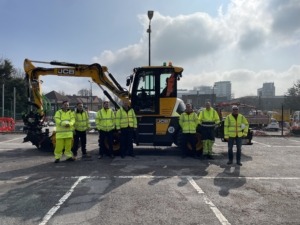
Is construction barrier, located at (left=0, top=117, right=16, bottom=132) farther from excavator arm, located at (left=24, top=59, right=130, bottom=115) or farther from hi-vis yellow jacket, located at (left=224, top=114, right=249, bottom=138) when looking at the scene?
hi-vis yellow jacket, located at (left=224, top=114, right=249, bottom=138)

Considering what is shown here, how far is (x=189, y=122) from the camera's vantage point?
1264 cm

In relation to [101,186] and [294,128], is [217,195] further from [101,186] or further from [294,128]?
[294,128]

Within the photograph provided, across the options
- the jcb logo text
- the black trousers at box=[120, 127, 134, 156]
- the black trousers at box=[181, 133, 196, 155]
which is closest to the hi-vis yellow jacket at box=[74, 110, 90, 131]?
the black trousers at box=[120, 127, 134, 156]

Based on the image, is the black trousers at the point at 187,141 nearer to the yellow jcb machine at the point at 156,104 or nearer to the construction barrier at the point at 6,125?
the yellow jcb machine at the point at 156,104

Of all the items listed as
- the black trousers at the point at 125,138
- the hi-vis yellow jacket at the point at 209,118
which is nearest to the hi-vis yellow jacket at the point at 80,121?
the black trousers at the point at 125,138

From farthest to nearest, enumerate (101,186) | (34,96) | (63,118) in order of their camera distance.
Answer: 1. (34,96)
2. (63,118)
3. (101,186)

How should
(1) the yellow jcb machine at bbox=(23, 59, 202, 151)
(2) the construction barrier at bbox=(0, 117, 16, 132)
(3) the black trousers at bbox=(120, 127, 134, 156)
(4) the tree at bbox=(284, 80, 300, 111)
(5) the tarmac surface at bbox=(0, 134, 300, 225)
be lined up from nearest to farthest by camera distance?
(5) the tarmac surface at bbox=(0, 134, 300, 225), (3) the black trousers at bbox=(120, 127, 134, 156), (1) the yellow jcb machine at bbox=(23, 59, 202, 151), (2) the construction barrier at bbox=(0, 117, 16, 132), (4) the tree at bbox=(284, 80, 300, 111)

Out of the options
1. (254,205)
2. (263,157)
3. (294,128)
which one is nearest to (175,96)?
(263,157)

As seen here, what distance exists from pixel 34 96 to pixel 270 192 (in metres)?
10.4

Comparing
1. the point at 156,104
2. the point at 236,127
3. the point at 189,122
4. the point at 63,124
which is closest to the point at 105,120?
the point at 63,124

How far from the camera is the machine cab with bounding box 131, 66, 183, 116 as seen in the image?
43.5 ft

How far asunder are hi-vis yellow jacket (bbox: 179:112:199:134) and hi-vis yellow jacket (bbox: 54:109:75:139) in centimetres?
395

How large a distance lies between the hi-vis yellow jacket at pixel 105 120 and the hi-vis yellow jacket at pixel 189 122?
2.55m

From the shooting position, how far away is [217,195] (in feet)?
24.5
